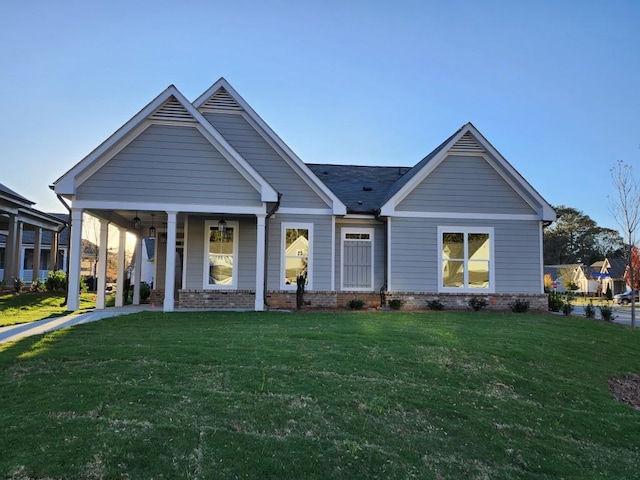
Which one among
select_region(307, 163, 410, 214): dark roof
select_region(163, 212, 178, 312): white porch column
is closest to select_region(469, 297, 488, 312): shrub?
select_region(307, 163, 410, 214): dark roof

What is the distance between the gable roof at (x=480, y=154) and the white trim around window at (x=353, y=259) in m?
1.43

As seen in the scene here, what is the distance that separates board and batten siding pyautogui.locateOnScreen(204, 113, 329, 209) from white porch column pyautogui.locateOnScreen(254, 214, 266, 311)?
1835 millimetres

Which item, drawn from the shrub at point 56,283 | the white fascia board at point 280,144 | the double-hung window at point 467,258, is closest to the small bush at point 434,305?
the double-hung window at point 467,258

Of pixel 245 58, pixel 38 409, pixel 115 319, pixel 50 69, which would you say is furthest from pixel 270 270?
pixel 38 409

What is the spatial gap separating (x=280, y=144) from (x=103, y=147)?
16.8ft

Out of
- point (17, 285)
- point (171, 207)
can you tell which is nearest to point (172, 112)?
point (171, 207)

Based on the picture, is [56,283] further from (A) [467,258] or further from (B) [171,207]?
(A) [467,258]

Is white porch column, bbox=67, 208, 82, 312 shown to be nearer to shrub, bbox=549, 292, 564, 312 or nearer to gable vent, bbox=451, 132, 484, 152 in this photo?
gable vent, bbox=451, 132, 484, 152

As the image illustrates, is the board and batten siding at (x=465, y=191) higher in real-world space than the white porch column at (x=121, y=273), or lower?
higher

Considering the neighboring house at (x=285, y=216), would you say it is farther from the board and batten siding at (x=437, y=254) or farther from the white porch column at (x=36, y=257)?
the white porch column at (x=36, y=257)

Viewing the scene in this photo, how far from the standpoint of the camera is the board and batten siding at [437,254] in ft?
48.3

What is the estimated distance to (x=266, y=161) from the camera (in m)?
14.3

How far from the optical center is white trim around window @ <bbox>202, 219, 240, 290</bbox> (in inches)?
547

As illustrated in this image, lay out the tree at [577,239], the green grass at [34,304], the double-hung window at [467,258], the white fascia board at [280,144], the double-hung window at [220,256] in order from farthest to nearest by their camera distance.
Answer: the tree at [577,239] < the double-hung window at [467,258] < the white fascia board at [280,144] < the double-hung window at [220,256] < the green grass at [34,304]
